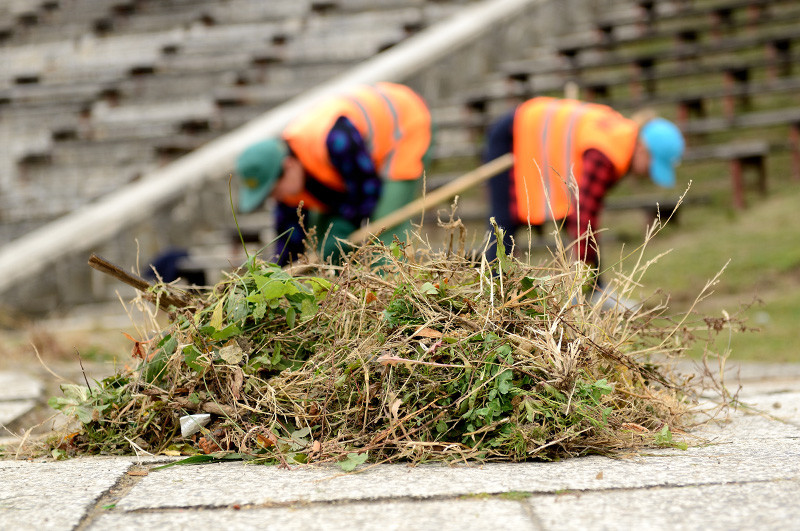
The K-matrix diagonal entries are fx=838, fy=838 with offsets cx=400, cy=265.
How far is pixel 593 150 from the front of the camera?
12.7ft

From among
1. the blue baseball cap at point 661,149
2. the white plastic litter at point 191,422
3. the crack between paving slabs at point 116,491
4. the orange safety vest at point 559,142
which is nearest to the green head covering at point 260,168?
the orange safety vest at point 559,142

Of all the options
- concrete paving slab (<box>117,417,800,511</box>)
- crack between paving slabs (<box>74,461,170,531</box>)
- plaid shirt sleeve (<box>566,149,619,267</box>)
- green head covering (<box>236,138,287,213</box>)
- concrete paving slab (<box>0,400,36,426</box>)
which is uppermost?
green head covering (<box>236,138,287,213</box>)

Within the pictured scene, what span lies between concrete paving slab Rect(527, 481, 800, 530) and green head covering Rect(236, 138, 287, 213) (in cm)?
275

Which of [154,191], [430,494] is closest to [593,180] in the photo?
[430,494]

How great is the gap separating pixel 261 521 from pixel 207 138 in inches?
260

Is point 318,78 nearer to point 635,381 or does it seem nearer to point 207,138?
point 207,138

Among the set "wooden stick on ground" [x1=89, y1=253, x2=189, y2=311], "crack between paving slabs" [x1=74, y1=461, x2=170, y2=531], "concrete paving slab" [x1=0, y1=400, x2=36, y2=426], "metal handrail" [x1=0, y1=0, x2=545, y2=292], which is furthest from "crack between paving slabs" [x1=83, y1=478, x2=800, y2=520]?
"metal handrail" [x1=0, y1=0, x2=545, y2=292]

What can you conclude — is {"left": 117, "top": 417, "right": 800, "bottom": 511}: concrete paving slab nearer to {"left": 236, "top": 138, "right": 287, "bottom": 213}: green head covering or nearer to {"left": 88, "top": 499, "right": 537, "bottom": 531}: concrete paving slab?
{"left": 88, "top": 499, "right": 537, "bottom": 531}: concrete paving slab

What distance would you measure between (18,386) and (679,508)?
8.48ft

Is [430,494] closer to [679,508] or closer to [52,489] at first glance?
[679,508]

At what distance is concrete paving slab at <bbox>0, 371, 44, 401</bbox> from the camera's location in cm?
288

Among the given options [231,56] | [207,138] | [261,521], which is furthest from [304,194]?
[231,56]

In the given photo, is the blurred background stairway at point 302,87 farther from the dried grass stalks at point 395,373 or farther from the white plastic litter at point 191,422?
the white plastic litter at point 191,422

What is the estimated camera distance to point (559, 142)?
157 inches
